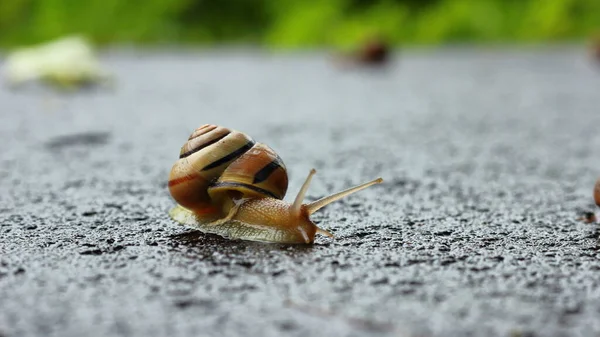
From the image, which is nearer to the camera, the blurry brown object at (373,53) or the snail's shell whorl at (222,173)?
the snail's shell whorl at (222,173)

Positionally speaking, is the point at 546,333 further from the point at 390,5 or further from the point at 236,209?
the point at 390,5

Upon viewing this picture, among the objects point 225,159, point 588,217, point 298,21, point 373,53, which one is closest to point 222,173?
point 225,159

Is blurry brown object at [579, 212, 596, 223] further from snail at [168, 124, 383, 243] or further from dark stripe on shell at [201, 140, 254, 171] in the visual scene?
dark stripe on shell at [201, 140, 254, 171]

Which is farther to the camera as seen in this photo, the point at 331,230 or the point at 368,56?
the point at 368,56

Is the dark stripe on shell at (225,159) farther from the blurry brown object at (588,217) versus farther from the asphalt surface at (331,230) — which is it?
the blurry brown object at (588,217)

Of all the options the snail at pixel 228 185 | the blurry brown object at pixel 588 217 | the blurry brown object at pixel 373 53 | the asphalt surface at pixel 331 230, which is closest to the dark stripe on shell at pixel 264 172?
the snail at pixel 228 185

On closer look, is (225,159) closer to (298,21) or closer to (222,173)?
(222,173)

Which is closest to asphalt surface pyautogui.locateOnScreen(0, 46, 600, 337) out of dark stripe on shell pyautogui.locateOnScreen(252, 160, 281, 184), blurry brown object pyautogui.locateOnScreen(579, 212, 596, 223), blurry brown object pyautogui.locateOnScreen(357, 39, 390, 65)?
blurry brown object pyautogui.locateOnScreen(579, 212, 596, 223)
